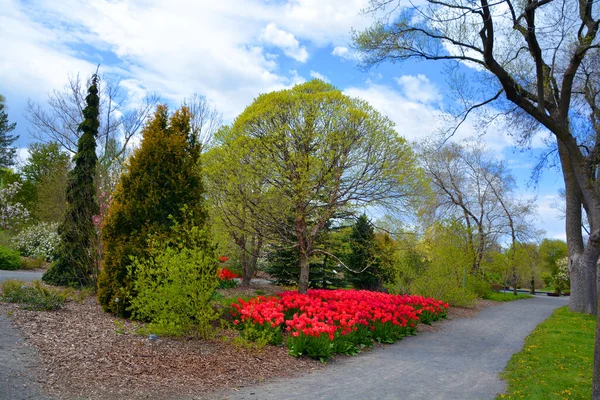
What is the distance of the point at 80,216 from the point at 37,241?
10.3 m

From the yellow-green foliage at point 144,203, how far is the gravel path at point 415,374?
12.9 ft

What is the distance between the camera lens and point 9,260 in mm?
16469

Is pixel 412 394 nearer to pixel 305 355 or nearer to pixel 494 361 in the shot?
pixel 305 355

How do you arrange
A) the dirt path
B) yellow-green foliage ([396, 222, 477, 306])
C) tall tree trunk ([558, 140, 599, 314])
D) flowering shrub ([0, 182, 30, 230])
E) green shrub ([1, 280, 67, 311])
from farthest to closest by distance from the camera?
flowering shrub ([0, 182, 30, 230]) → yellow-green foliage ([396, 222, 477, 306]) → tall tree trunk ([558, 140, 599, 314]) → green shrub ([1, 280, 67, 311]) → the dirt path

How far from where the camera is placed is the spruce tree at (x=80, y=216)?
37.8 ft

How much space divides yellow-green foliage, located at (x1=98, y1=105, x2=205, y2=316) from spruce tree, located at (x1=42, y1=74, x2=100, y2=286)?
323 cm

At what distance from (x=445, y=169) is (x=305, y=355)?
72.7 ft

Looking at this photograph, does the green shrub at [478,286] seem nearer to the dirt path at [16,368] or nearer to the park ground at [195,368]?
the park ground at [195,368]

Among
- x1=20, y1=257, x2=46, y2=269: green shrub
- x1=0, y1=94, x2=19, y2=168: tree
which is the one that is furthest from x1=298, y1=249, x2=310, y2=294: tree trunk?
x1=0, y1=94, x2=19, y2=168: tree

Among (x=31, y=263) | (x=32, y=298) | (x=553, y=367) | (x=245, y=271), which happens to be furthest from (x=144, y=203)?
(x=31, y=263)

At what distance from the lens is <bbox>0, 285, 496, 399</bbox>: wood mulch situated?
14.6 feet

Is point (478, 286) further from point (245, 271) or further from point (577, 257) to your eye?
point (245, 271)

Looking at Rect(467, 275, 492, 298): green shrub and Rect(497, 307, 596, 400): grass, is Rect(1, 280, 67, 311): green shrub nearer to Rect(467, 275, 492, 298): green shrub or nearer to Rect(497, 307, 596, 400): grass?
Rect(497, 307, 596, 400): grass

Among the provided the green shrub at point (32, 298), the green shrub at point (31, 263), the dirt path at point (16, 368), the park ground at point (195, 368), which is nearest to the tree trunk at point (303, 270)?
the park ground at point (195, 368)
